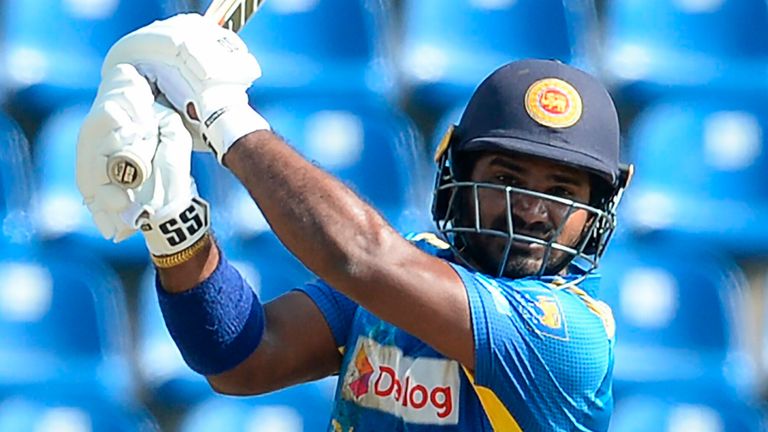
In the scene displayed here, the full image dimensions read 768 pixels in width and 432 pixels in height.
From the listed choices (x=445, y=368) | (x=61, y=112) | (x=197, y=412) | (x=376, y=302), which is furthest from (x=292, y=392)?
(x=376, y=302)

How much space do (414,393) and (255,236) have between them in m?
1.52

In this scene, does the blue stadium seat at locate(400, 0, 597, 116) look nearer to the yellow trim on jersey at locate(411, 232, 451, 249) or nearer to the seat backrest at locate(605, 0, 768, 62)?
the seat backrest at locate(605, 0, 768, 62)

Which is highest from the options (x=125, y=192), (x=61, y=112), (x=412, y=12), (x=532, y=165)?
(x=412, y=12)

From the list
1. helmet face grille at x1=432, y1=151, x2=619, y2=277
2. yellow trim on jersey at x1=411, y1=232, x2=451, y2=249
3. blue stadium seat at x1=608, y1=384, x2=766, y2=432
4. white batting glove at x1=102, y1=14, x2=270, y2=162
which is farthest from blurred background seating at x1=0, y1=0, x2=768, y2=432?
white batting glove at x1=102, y1=14, x2=270, y2=162

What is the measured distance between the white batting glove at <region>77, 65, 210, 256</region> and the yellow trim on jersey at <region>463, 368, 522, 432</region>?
1.42 ft

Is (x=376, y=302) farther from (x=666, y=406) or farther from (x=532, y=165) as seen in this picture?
(x=666, y=406)

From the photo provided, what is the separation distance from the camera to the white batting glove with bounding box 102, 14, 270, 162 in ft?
5.30

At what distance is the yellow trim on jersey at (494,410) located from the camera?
5.66 ft

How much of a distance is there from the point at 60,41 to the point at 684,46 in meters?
1.64

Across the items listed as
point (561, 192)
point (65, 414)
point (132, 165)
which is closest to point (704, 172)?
point (65, 414)

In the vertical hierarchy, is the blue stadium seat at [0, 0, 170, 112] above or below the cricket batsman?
above

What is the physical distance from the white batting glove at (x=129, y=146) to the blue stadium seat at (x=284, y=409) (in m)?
1.53

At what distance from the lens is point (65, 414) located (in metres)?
3.08

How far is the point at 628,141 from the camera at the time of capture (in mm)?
3551
